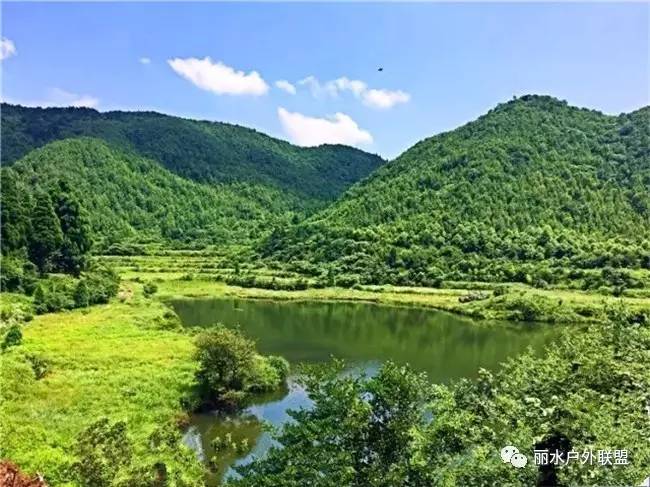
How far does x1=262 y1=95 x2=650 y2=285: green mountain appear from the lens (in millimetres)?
81938

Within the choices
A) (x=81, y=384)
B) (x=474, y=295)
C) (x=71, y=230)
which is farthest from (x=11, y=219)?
(x=474, y=295)

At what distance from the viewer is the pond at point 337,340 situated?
28.3 m

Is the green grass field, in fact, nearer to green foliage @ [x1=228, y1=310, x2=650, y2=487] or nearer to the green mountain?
green foliage @ [x1=228, y1=310, x2=650, y2=487]

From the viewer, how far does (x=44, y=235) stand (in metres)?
56.8

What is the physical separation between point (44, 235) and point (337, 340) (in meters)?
29.3

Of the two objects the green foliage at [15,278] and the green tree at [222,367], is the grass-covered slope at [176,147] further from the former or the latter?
the green tree at [222,367]

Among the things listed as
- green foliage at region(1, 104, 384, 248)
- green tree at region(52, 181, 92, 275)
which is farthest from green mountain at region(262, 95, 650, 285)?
green foliage at region(1, 104, 384, 248)

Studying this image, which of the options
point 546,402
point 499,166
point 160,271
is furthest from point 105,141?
point 546,402

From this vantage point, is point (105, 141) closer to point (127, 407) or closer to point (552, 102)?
point (552, 102)

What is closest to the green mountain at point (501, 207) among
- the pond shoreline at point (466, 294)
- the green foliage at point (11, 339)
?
the pond shoreline at point (466, 294)

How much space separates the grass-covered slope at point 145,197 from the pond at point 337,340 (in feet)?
191

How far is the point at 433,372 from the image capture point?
39375mm

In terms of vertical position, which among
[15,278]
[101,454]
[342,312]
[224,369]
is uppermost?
[15,278]

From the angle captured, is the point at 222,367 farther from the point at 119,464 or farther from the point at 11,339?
the point at 119,464
